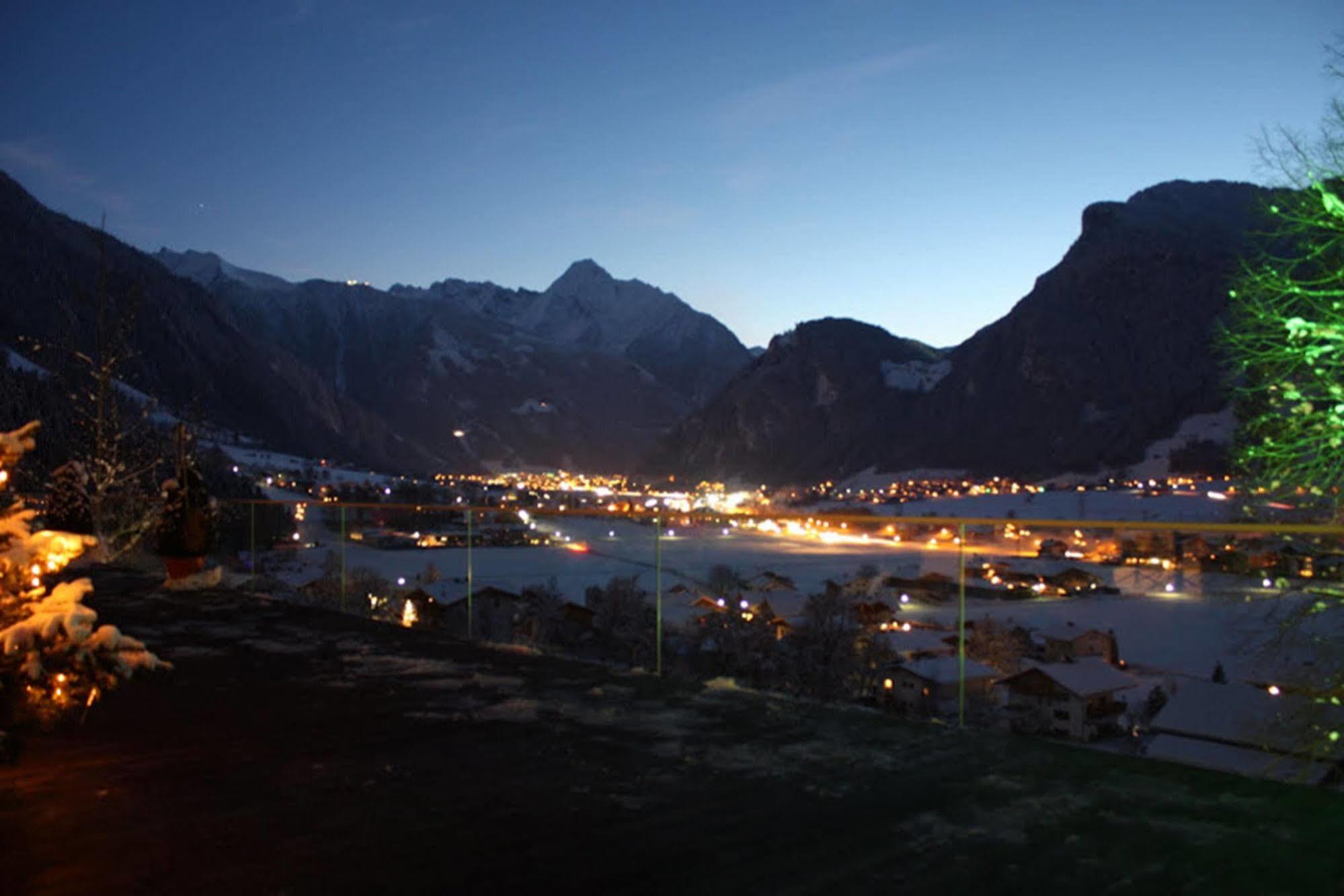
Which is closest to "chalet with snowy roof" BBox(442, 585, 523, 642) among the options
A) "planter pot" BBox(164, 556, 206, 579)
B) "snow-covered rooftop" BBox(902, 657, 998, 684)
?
"planter pot" BBox(164, 556, 206, 579)

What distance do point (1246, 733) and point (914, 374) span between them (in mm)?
120318

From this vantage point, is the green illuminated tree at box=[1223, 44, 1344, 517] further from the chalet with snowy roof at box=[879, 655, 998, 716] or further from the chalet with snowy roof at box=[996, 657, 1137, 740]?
the chalet with snowy roof at box=[879, 655, 998, 716]

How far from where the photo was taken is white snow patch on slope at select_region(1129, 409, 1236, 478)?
81806mm

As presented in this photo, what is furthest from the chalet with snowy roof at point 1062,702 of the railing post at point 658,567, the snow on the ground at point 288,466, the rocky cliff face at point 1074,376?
the rocky cliff face at point 1074,376

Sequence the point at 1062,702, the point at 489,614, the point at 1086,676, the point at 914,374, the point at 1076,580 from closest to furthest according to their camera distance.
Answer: the point at 1062,702 < the point at 1086,676 < the point at 1076,580 < the point at 489,614 < the point at 914,374

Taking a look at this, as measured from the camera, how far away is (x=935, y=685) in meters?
6.21

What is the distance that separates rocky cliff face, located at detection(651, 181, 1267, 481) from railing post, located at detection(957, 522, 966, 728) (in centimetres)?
9157

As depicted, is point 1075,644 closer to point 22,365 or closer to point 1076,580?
point 1076,580

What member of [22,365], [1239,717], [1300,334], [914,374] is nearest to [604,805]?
[1239,717]

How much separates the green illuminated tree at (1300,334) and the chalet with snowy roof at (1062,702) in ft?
19.9

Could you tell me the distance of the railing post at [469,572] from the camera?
8414 millimetres

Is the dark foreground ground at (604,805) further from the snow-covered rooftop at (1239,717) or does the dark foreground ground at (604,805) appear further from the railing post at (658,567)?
the snow-covered rooftop at (1239,717)

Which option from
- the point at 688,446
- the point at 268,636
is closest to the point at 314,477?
the point at 688,446

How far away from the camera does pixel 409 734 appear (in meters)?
4.17
